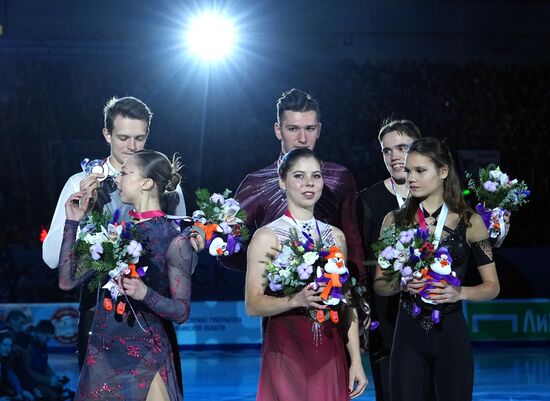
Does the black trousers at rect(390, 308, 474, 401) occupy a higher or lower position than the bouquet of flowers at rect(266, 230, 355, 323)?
lower

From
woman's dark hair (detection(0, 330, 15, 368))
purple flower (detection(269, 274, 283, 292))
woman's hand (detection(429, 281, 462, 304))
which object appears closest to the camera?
purple flower (detection(269, 274, 283, 292))

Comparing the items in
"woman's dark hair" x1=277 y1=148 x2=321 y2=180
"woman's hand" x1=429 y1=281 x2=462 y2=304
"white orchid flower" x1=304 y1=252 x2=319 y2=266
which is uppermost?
"woman's dark hair" x1=277 y1=148 x2=321 y2=180

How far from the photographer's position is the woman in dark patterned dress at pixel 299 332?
147 inches

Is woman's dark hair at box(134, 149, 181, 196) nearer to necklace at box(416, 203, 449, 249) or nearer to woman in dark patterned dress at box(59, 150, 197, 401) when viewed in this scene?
woman in dark patterned dress at box(59, 150, 197, 401)

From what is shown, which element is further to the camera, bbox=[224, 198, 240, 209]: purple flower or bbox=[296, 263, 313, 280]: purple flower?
bbox=[224, 198, 240, 209]: purple flower

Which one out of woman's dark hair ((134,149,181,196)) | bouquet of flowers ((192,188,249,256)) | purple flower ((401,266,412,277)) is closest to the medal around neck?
woman's dark hair ((134,149,181,196))

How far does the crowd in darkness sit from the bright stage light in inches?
28.3

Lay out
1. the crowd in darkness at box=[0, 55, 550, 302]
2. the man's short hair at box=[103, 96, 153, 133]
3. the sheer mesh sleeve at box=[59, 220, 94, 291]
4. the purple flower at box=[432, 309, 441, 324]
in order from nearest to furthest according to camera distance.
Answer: the sheer mesh sleeve at box=[59, 220, 94, 291] < the purple flower at box=[432, 309, 441, 324] < the man's short hair at box=[103, 96, 153, 133] < the crowd in darkness at box=[0, 55, 550, 302]

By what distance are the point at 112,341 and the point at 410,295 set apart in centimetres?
146

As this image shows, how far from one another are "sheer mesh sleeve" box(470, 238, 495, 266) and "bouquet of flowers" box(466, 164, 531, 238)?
45 centimetres

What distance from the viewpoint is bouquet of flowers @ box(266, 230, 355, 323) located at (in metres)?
3.52

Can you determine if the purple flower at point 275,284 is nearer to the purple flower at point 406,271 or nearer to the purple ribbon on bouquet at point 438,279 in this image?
the purple flower at point 406,271

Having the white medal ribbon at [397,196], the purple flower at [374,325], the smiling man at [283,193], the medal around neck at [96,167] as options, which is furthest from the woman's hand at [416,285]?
the medal around neck at [96,167]

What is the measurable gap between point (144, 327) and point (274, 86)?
13.8m
